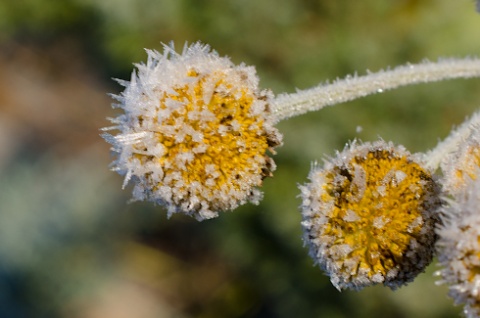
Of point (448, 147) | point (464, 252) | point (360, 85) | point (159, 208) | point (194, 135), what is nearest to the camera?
point (464, 252)

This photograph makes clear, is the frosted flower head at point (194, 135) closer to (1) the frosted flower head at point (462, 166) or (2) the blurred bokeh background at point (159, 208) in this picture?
(1) the frosted flower head at point (462, 166)

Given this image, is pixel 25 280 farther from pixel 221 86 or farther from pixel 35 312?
pixel 221 86

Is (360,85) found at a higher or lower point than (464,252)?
higher

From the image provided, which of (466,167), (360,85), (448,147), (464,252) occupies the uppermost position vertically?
(360,85)

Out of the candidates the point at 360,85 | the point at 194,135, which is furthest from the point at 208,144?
the point at 360,85

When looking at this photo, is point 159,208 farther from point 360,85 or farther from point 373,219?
point 373,219

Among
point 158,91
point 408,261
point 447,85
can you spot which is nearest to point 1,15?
point 447,85

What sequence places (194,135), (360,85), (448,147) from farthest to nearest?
(360,85) < (448,147) < (194,135)

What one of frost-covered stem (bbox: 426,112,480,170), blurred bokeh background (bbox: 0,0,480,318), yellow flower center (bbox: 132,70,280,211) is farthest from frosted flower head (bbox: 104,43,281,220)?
blurred bokeh background (bbox: 0,0,480,318)
